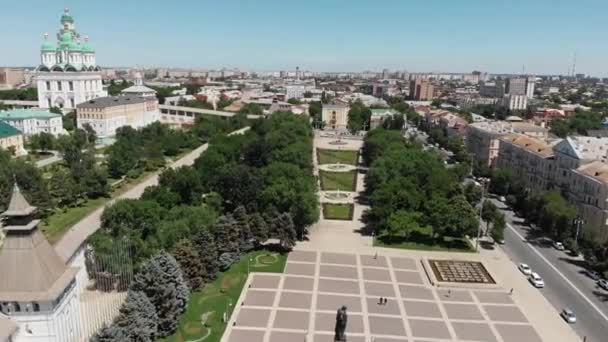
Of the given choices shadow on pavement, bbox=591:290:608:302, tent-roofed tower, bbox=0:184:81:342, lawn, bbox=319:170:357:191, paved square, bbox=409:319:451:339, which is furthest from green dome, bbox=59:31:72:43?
shadow on pavement, bbox=591:290:608:302

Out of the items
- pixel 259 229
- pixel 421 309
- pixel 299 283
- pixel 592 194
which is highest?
pixel 592 194

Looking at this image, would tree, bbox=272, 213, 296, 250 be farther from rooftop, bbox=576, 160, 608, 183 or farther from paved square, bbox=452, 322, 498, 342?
rooftop, bbox=576, 160, 608, 183

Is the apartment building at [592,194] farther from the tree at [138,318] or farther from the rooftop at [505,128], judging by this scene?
the tree at [138,318]

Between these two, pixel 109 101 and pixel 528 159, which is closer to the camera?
pixel 528 159

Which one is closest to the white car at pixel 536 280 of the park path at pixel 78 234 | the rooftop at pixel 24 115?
the park path at pixel 78 234

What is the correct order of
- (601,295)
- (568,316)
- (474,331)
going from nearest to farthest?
(474,331) → (568,316) → (601,295)

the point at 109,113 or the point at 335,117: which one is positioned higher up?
the point at 109,113

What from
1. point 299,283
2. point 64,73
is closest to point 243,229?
point 299,283

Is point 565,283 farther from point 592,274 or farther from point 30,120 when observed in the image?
point 30,120
